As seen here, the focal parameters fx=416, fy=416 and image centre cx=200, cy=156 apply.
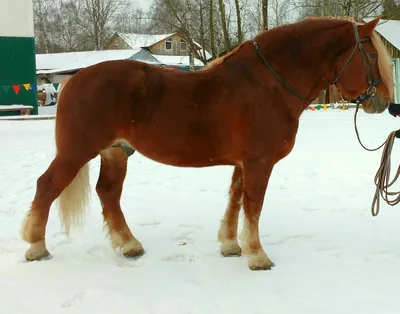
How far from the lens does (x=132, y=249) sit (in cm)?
353

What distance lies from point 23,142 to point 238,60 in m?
8.33

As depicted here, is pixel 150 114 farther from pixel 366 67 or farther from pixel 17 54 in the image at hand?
pixel 17 54

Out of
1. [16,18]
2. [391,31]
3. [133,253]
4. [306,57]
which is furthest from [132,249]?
[391,31]

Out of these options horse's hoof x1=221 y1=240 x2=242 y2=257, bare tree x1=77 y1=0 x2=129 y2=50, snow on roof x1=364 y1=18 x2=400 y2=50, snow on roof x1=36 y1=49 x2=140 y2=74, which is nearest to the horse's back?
horse's hoof x1=221 y1=240 x2=242 y2=257

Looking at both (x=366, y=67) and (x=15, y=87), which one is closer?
(x=366, y=67)

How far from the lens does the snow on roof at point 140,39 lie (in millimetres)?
49006

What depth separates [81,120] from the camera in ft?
10.8

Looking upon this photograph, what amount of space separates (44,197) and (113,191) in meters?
0.58

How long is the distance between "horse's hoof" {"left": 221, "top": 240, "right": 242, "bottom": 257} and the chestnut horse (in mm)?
235

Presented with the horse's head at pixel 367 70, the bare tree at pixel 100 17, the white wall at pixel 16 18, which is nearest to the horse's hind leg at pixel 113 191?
the horse's head at pixel 367 70

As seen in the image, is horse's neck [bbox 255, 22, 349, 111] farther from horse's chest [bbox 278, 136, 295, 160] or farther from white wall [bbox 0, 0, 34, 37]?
white wall [bbox 0, 0, 34, 37]

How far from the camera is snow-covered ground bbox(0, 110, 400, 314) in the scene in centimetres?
272

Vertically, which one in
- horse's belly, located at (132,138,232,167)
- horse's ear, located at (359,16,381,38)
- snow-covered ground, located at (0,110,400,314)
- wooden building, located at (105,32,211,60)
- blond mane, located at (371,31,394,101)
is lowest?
snow-covered ground, located at (0,110,400,314)

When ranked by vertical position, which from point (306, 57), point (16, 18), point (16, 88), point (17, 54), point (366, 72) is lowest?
point (366, 72)
